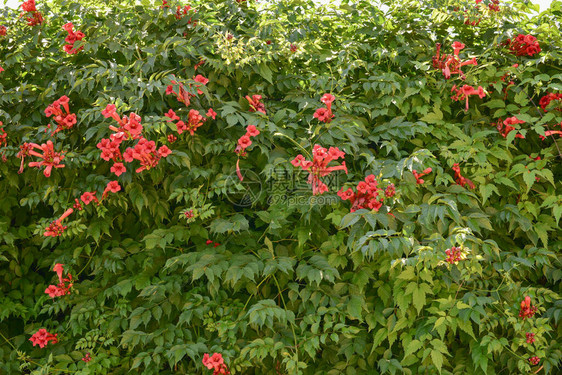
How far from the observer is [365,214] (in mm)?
3150

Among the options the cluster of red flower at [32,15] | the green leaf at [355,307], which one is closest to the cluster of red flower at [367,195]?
the green leaf at [355,307]

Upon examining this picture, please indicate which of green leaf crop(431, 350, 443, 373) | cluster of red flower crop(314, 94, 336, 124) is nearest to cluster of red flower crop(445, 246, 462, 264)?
green leaf crop(431, 350, 443, 373)

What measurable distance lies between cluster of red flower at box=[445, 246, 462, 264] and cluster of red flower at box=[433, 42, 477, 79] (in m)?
1.59

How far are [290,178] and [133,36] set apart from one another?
68.6 inches

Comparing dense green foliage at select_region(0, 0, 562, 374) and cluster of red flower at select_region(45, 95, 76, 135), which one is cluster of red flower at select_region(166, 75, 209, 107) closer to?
dense green foliage at select_region(0, 0, 562, 374)

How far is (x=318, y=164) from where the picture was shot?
132 inches

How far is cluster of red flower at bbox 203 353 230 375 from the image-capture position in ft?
11.1

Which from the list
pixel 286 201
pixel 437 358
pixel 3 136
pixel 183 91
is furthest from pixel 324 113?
pixel 3 136

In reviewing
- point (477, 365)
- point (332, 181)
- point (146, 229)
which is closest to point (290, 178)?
point (332, 181)

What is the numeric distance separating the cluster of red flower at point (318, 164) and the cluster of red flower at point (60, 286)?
2.03 m

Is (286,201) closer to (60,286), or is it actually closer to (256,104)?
(256,104)

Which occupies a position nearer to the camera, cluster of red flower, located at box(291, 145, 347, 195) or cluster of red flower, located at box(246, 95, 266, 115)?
cluster of red flower, located at box(291, 145, 347, 195)

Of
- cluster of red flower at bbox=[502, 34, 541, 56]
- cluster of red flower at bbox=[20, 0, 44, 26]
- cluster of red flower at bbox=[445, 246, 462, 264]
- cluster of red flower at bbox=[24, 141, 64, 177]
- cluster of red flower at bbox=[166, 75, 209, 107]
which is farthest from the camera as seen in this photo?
cluster of red flower at bbox=[20, 0, 44, 26]

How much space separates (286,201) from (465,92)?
65.5 inches
